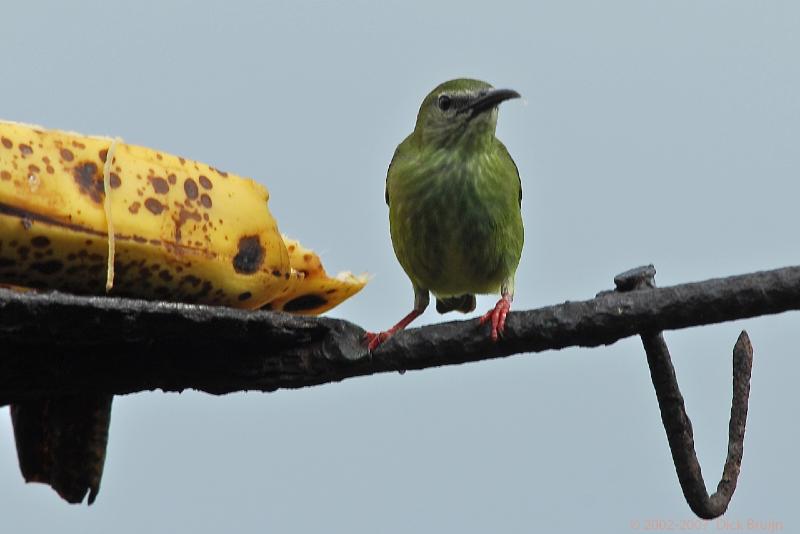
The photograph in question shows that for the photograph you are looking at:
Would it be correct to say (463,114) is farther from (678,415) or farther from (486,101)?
(678,415)

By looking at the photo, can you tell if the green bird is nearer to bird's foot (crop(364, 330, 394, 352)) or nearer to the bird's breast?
the bird's breast

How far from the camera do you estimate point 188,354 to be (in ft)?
7.51

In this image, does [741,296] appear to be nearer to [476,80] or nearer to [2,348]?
[2,348]

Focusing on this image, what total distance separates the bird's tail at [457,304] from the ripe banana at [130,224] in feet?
4.16

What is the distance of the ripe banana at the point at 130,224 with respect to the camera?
223 cm

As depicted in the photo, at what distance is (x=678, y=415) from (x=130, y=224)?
1.02 metres

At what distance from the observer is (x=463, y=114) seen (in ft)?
10.9

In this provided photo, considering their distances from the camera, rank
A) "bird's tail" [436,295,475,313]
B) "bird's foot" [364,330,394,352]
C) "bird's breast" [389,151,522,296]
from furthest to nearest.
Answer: "bird's tail" [436,295,475,313]
"bird's breast" [389,151,522,296]
"bird's foot" [364,330,394,352]

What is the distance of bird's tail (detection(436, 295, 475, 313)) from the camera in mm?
3818

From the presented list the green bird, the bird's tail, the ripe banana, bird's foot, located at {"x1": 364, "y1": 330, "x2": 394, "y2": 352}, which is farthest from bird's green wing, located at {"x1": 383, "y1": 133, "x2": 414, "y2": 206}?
bird's foot, located at {"x1": 364, "y1": 330, "x2": 394, "y2": 352}

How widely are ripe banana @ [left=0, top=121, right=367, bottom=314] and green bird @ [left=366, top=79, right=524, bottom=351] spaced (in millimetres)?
705

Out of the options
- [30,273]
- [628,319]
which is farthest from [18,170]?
[628,319]

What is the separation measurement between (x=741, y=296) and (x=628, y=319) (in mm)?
177

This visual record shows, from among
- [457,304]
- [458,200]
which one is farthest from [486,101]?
[457,304]
